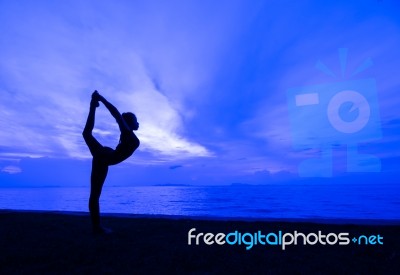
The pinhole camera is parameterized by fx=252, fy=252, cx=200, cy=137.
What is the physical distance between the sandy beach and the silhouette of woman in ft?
2.20

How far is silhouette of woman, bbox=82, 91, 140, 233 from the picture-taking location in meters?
4.00

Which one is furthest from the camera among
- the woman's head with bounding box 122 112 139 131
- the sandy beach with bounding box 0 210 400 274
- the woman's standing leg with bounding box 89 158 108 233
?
the woman's standing leg with bounding box 89 158 108 233

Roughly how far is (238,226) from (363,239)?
2040mm

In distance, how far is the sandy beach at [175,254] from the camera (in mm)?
2613

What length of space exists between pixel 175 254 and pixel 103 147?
7.32 feet

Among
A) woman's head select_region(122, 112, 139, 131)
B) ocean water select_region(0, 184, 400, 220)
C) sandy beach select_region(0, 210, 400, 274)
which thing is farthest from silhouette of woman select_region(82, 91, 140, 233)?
ocean water select_region(0, 184, 400, 220)

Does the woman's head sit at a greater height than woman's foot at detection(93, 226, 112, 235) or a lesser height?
greater

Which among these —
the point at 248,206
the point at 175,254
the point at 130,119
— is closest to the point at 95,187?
the point at 130,119

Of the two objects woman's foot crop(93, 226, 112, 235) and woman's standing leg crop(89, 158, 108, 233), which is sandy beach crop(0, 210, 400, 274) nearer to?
woman's foot crop(93, 226, 112, 235)

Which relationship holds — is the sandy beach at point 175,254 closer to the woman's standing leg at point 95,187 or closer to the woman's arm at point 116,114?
the woman's standing leg at point 95,187

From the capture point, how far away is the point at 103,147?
4340 mm

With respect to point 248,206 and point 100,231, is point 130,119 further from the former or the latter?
point 248,206

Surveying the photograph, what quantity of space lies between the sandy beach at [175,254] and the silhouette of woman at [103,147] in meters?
0.67

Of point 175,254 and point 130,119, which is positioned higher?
point 130,119
